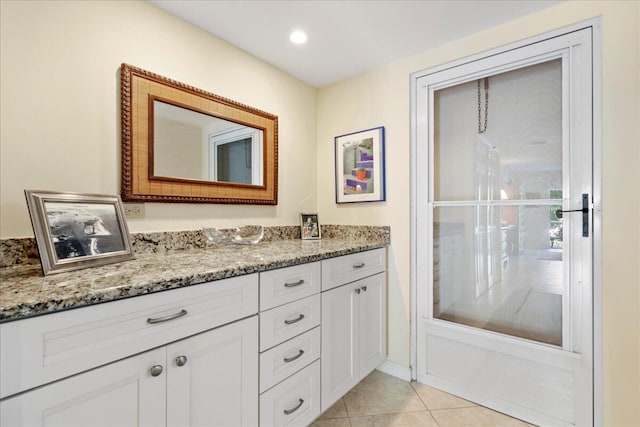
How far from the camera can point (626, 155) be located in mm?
1407

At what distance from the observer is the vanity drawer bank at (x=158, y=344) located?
73cm

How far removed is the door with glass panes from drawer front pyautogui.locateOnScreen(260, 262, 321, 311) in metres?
0.94

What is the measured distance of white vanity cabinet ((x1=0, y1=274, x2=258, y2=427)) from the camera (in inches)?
28.2

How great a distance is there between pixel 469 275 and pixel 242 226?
5.07 ft

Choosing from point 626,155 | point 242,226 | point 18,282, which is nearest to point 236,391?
point 18,282

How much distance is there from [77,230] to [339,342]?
1.36 metres

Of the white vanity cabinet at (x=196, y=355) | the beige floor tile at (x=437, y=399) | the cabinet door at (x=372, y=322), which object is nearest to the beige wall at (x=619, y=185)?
the beige floor tile at (x=437, y=399)

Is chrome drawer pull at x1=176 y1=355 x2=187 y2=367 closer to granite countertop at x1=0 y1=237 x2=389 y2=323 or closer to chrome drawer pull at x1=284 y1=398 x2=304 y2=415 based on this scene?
granite countertop at x1=0 y1=237 x2=389 y2=323

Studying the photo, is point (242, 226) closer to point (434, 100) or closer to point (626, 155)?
point (434, 100)

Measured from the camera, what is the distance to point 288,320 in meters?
1.36

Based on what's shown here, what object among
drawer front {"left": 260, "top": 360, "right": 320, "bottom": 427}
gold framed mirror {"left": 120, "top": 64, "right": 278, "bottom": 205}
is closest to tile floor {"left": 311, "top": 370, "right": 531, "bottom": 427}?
A: drawer front {"left": 260, "top": 360, "right": 320, "bottom": 427}

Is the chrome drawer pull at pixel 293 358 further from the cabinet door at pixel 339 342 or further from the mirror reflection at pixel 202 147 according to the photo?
the mirror reflection at pixel 202 147

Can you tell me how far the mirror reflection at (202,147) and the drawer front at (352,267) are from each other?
85 cm

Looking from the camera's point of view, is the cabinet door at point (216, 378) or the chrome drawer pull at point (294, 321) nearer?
the cabinet door at point (216, 378)
